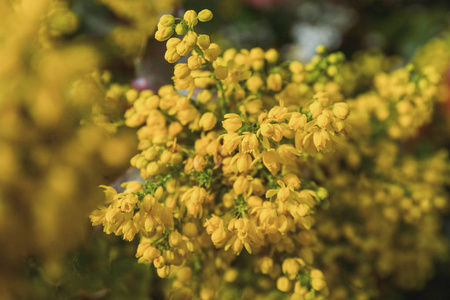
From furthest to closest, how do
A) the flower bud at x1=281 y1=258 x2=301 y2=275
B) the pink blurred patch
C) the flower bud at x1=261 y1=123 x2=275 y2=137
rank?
the pink blurred patch → the flower bud at x1=281 y1=258 x2=301 y2=275 → the flower bud at x1=261 y1=123 x2=275 y2=137

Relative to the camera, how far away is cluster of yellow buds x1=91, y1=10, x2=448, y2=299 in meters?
0.40

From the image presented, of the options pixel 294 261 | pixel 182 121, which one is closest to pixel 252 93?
pixel 182 121

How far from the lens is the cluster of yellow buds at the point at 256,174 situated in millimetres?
397

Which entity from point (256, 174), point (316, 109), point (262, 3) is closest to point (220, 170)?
point (256, 174)

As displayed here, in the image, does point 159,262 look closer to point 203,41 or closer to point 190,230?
point 190,230

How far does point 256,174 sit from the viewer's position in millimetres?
478

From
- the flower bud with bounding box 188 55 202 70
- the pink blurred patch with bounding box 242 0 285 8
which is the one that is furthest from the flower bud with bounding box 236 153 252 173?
the pink blurred patch with bounding box 242 0 285 8

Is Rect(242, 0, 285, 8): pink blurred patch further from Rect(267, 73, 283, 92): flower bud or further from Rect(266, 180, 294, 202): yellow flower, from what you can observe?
Rect(266, 180, 294, 202): yellow flower

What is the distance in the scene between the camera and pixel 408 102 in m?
0.61

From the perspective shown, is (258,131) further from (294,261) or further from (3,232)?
(3,232)

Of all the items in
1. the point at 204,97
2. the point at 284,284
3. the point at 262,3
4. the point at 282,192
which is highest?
the point at 262,3

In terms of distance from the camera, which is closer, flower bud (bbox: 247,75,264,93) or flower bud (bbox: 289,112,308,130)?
flower bud (bbox: 289,112,308,130)

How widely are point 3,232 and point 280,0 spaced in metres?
1.05

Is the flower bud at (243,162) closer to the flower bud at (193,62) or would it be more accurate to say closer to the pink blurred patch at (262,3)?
the flower bud at (193,62)
